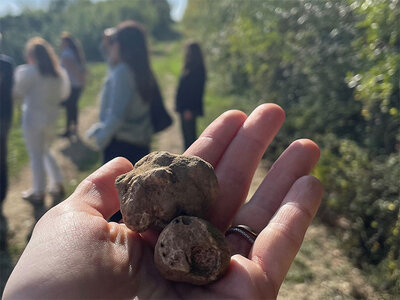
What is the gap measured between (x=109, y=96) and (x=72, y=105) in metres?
4.98

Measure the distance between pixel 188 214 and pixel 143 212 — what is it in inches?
11.3

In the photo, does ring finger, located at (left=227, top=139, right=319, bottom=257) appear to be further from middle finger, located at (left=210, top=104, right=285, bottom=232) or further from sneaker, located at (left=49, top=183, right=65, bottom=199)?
sneaker, located at (left=49, top=183, right=65, bottom=199)

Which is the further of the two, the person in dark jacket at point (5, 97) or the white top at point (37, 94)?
the white top at point (37, 94)

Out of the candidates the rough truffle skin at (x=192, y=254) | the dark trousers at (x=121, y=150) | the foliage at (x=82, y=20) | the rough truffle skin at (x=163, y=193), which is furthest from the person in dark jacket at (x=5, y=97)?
the rough truffle skin at (x=192, y=254)

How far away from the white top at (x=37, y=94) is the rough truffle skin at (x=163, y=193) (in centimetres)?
357

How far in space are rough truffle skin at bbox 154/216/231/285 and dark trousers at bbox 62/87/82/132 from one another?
23.7 feet

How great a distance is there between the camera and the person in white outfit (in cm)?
536

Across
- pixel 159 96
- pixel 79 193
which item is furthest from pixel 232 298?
pixel 159 96

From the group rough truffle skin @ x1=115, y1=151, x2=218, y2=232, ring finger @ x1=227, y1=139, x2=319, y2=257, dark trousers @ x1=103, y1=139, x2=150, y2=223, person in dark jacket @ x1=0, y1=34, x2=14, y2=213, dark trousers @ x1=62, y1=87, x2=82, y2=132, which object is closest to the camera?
rough truffle skin @ x1=115, y1=151, x2=218, y2=232

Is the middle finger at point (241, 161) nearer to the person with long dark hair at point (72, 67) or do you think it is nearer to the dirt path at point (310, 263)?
the dirt path at point (310, 263)

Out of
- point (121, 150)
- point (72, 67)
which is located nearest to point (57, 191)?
point (121, 150)

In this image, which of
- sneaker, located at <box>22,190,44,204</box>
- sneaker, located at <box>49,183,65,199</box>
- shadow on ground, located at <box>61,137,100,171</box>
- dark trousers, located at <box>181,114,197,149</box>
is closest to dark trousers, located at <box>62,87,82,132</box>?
shadow on ground, located at <box>61,137,100,171</box>

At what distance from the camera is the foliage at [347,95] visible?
3.54 meters

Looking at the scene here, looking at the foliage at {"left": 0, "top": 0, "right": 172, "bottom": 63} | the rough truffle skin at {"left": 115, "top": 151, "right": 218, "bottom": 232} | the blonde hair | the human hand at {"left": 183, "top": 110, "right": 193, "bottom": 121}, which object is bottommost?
the human hand at {"left": 183, "top": 110, "right": 193, "bottom": 121}
